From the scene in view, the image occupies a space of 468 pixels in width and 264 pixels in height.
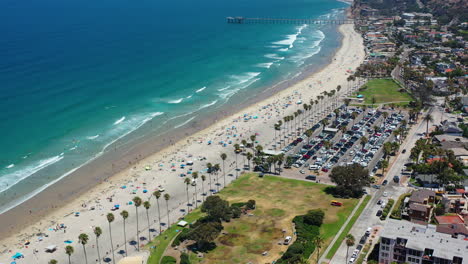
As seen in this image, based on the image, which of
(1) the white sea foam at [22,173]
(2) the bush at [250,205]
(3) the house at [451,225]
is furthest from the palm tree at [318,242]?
(1) the white sea foam at [22,173]

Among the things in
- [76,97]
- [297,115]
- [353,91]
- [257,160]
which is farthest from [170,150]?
[353,91]

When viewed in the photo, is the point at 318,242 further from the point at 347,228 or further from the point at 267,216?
the point at 267,216

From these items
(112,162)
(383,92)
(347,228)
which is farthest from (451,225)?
(383,92)

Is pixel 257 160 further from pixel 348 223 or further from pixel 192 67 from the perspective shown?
pixel 192 67

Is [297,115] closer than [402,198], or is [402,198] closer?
[402,198]

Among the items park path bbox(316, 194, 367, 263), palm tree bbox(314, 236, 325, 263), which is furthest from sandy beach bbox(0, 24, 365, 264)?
park path bbox(316, 194, 367, 263)

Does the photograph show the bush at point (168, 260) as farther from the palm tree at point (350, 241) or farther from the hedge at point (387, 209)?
the hedge at point (387, 209)
